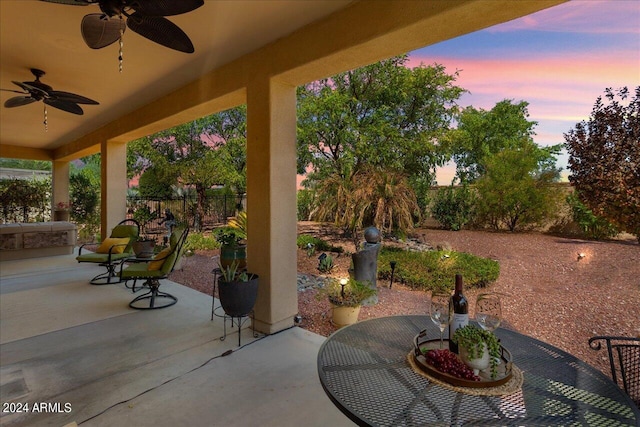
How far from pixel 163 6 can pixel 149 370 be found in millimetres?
2432

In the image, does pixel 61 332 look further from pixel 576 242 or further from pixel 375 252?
pixel 576 242

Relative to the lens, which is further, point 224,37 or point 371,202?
point 371,202

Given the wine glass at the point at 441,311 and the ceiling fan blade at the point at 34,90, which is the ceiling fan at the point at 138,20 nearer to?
the ceiling fan blade at the point at 34,90

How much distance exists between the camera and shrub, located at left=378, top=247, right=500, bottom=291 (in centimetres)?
441

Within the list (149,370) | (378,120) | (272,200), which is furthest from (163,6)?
(378,120)

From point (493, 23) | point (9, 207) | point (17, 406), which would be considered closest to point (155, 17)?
point (493, 23)

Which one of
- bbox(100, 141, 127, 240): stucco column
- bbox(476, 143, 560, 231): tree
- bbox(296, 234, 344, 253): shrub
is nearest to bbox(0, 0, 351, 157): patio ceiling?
bbox(100, 141, 127, 240): stucco column

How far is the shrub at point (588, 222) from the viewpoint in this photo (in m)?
4.21

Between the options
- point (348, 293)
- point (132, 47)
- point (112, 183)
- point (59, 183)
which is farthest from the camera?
point (59, 183)

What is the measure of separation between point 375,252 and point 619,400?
310 cm

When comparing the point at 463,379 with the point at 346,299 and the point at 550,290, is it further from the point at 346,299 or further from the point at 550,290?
the point at 550,290

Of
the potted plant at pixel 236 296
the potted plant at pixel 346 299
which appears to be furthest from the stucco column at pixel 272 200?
the potted plant at pixel 346 299

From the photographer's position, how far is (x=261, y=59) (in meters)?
3.02

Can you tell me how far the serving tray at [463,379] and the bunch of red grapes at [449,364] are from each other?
0.02 m
